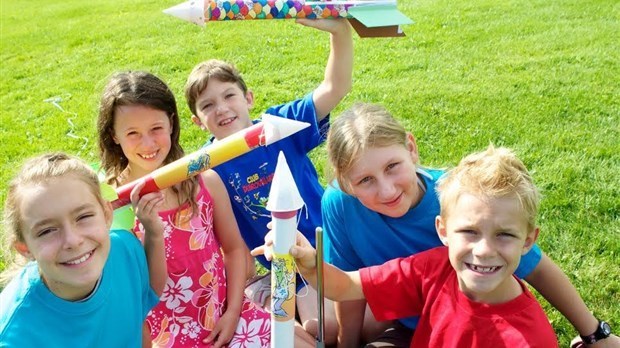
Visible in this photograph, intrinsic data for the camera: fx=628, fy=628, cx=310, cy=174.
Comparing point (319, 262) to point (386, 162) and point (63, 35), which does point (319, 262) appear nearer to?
point (386, 162)

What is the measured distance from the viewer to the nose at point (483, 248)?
2.21 metres

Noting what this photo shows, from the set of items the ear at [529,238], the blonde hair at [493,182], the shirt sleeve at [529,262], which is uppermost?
the blonde hair at [493,182]

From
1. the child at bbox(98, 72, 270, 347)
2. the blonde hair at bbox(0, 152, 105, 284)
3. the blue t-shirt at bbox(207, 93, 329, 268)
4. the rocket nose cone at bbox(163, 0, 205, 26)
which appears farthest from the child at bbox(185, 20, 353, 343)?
the blonde hair at bbox(0, 152, 105, 284)

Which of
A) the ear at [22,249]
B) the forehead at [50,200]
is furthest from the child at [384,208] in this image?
the ear at [22,249]

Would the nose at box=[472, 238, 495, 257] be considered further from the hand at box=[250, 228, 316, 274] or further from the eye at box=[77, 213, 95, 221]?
the eye at box=[77, 213, 95, 221]

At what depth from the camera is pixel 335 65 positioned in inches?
126

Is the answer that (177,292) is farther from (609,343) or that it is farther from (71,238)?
(609,343)

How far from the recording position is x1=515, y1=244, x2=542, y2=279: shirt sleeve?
262 cm

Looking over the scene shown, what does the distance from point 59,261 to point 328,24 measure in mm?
1609

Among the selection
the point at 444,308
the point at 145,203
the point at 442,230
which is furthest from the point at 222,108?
the point at 444,308

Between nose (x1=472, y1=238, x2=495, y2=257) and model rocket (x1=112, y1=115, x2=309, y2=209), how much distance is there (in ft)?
2.64

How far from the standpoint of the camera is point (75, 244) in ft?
7.37

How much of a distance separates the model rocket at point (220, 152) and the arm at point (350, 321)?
39.6 inches

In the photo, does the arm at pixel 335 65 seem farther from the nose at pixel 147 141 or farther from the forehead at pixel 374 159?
the nose at pixel 147 141
